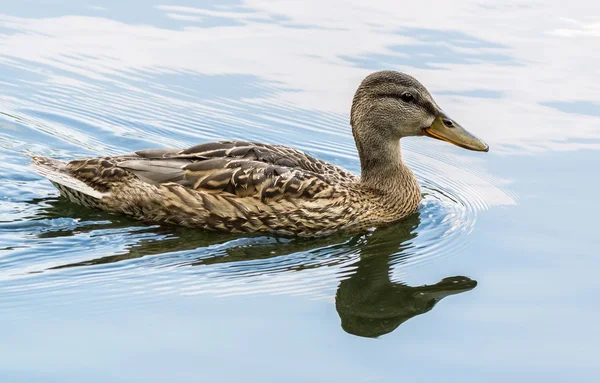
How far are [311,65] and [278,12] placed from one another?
80.4 inches

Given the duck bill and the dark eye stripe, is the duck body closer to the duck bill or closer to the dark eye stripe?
the duck bill

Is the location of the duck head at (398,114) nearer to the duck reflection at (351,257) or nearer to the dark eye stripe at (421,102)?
the dark eye stripe at (421,102)

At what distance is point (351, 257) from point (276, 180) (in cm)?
110

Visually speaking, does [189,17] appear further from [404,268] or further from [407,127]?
[404,268]

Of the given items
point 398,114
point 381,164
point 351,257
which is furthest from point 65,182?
point 398,114

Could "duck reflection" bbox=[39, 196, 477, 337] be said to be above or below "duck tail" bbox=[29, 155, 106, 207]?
below

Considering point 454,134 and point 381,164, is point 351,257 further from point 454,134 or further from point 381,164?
point 454,134

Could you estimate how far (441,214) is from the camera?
10531mm

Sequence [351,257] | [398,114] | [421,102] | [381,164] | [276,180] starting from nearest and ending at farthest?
[351,257]
[276,180]
[421,102]
[398,114]
[381,164]

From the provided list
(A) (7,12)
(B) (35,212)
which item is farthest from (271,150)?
(A) (7,12)

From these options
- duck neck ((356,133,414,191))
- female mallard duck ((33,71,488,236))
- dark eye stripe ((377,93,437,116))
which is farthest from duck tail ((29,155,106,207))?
dark eye stripe ((377,93,437,116))

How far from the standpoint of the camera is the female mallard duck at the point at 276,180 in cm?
976

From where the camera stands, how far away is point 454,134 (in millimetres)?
10203

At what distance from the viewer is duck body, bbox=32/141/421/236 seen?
9742 mm
